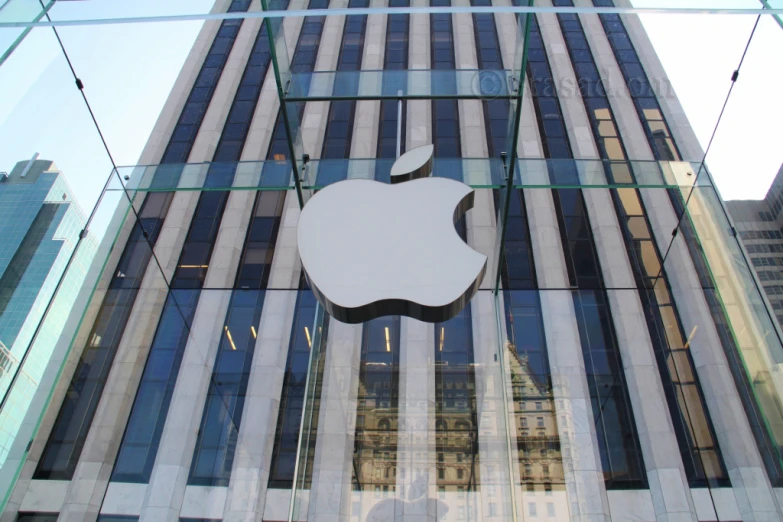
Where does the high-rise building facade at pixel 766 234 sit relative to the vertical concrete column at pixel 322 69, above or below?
below

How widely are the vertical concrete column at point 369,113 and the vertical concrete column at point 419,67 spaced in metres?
1.03

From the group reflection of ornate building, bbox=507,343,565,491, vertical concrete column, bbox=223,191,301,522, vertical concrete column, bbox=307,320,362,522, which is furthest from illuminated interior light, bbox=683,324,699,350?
vertical concrete column, bbox=223,191,301,522

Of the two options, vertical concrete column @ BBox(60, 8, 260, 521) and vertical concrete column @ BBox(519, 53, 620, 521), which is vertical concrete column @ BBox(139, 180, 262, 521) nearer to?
vertical concrete column @ BBox(60, 8, 260, 521)

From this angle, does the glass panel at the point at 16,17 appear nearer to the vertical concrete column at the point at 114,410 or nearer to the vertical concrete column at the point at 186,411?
the vertical concrete column at the point at 114,410

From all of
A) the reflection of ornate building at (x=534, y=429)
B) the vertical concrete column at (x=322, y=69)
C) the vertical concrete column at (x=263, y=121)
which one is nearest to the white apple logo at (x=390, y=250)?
the reflection of ornate building at (x=534, y=429)

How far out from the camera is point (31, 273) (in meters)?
7.30

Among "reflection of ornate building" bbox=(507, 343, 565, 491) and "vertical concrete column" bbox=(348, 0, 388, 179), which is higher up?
"vertical concrete column" bbox=(348, 0, 388, 179)

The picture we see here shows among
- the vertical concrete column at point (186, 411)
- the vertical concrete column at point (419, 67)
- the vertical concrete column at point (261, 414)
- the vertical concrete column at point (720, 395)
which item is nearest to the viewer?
the vertical concrete column at point (720, 395)

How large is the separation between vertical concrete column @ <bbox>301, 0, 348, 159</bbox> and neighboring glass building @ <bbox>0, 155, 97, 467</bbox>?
8.94 meters

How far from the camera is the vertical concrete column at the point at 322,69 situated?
17000 millimetres

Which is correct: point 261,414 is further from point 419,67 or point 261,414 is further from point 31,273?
point 419,67

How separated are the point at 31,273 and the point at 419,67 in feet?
54.3

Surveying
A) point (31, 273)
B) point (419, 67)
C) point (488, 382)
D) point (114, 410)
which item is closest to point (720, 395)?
point (488, 382)

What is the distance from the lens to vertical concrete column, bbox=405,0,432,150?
1714cm
